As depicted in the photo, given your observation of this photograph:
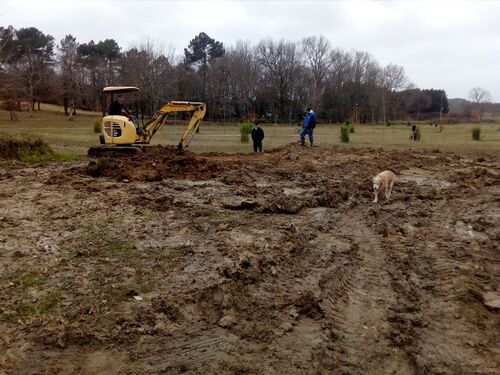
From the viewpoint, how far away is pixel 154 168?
41.0 ft

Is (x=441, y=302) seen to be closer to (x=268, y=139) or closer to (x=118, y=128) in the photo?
(x=118, y=128)

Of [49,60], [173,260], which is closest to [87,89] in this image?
[49,60]

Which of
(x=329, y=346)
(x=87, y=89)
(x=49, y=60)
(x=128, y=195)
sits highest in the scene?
(x=49, y=60)

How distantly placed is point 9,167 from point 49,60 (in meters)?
61.9

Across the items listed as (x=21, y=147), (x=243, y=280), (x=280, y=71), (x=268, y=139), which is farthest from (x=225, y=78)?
(x=243, y=280)

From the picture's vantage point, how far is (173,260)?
20.1ft

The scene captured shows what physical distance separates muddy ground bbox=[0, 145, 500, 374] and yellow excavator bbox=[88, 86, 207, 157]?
3598 mm

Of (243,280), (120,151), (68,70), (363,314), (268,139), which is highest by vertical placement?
(68,70)

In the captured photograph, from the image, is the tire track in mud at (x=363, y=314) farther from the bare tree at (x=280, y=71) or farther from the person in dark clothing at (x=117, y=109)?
the bare tree at (x=280, y=71)

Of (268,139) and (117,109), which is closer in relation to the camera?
(117,109)

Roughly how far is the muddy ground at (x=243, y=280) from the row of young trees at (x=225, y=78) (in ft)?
138

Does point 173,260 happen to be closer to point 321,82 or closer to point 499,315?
point 499,315

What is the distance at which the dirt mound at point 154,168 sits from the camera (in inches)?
466

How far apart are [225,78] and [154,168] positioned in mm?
55581
